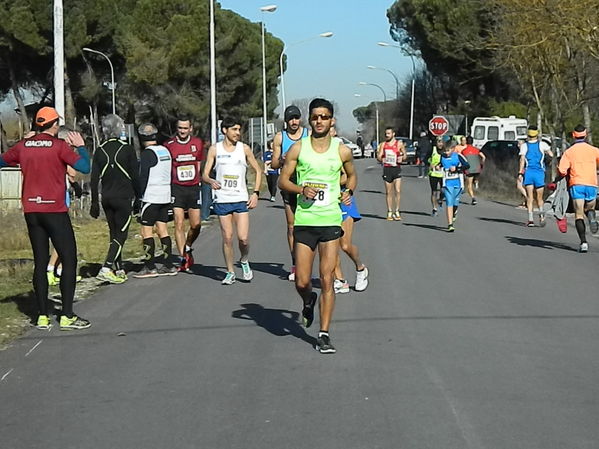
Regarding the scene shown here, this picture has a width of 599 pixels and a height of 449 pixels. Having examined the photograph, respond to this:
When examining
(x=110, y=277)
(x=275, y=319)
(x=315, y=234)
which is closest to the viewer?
(x=315, y=234)

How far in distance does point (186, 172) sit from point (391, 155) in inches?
346

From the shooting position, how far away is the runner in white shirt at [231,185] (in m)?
11.4

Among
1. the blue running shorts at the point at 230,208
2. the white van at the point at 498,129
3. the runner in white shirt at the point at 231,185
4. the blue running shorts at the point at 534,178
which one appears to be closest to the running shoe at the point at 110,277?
the runner in white shirt at the point at 231,185

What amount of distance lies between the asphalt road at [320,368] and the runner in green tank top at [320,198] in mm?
635

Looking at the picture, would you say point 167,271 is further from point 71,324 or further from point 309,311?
point 309,311

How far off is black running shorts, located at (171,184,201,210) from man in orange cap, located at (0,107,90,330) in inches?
130

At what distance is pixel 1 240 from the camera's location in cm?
1662

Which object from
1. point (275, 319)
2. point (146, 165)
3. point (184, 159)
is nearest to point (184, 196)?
point (184, 159)

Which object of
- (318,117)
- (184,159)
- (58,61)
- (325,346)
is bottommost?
(325,346)

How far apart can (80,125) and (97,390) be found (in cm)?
5458

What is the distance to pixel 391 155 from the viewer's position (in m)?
20.5

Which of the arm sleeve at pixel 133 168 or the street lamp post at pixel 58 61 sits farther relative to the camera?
the street lamp post at pixel 58 61

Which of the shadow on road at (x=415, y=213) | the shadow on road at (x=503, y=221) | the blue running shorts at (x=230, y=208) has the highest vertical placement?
the blue running shorts at (x=230, y=208)

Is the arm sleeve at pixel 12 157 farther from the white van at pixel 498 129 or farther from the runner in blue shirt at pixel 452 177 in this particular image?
the white van at pixel 498 129
